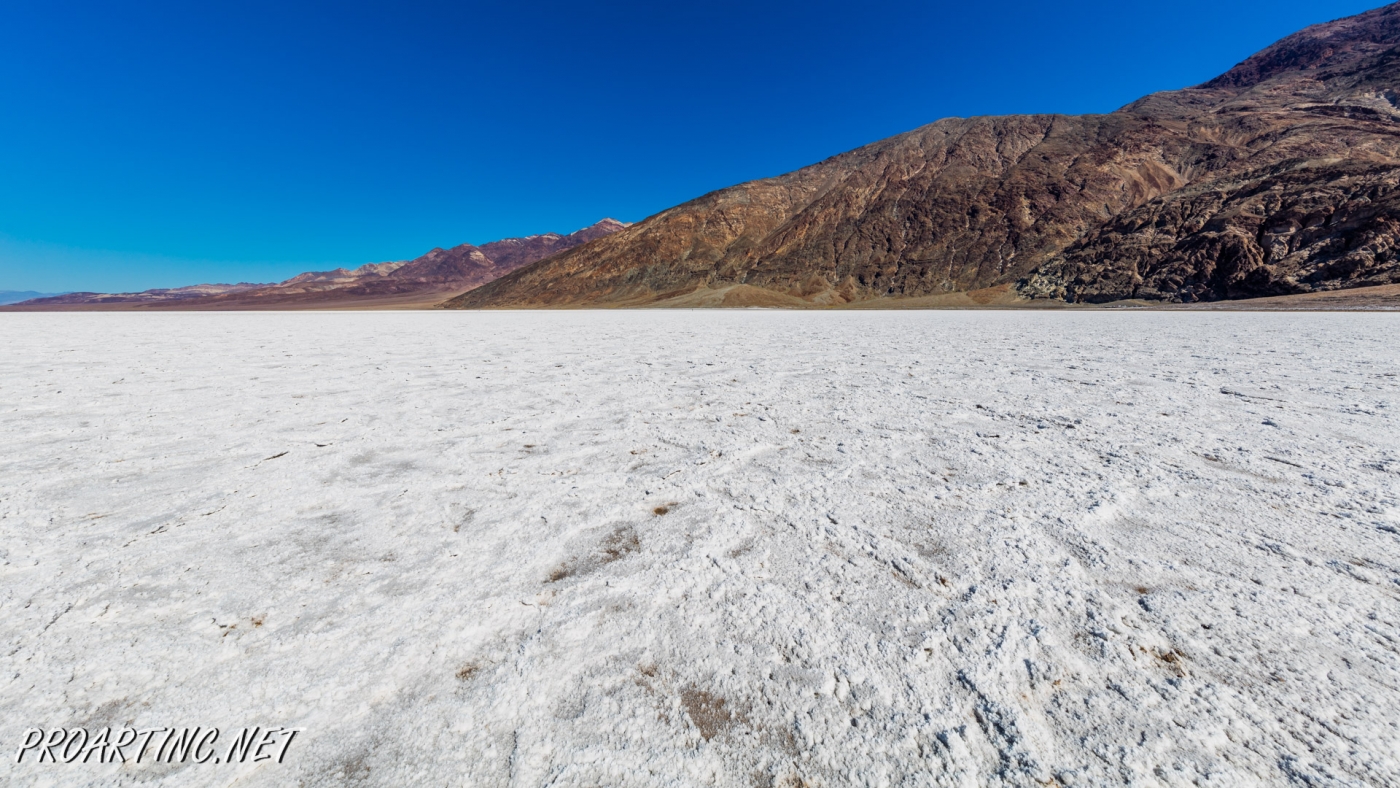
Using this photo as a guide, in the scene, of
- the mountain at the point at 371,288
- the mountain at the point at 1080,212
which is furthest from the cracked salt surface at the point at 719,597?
the mountain at the point at 371,288

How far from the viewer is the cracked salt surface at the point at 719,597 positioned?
3.60ft

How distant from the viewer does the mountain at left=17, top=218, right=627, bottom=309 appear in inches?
4894

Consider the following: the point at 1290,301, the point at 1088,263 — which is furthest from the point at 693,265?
the point at 1290,301

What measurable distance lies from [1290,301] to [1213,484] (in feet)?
121

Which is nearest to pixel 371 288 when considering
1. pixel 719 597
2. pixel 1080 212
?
pixel 1080 212

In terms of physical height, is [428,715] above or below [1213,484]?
above

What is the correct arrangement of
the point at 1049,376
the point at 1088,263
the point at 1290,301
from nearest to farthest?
1. the point at 1049,376
2. the point at 1290,301
3. the point at 1088,263

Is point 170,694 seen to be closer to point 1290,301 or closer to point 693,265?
point 1290,301

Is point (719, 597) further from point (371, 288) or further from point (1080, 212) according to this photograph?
point (371, 288)

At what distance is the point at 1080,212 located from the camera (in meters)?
48.4

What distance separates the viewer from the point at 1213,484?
→ 7.89 feet

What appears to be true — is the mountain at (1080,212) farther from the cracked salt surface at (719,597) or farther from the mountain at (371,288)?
the mountain at (371,288)

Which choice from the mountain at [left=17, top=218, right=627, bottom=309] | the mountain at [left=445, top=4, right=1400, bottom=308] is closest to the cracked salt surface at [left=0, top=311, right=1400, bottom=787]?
the mountain at [left=445, top=4, right=1400, bottom=308]

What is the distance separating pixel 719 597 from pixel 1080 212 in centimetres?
6089
